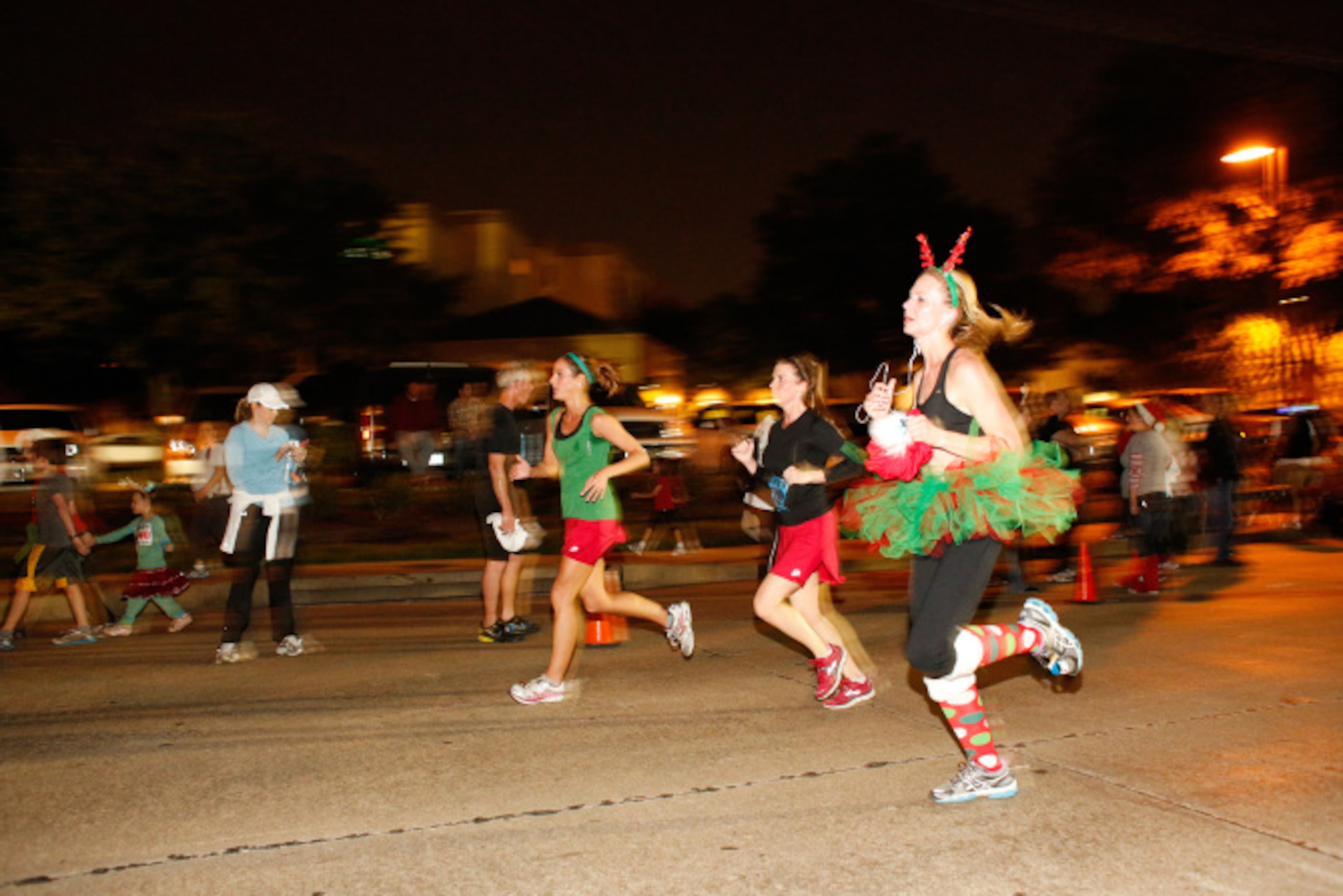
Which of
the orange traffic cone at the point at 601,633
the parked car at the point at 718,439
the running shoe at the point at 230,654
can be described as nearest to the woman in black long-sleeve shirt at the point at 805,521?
the orange traffic cone at the point at 601,633

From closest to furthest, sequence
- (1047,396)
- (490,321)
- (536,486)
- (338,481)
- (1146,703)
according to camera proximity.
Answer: (1146,703)
(1047,396)
(338,481)
(536,486)
(490,321)

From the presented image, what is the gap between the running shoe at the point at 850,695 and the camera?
20.0 ft

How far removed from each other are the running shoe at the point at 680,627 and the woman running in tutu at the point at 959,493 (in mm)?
2396

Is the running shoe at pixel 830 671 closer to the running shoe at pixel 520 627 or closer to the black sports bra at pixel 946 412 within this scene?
the black sports bra at pixel 946 412

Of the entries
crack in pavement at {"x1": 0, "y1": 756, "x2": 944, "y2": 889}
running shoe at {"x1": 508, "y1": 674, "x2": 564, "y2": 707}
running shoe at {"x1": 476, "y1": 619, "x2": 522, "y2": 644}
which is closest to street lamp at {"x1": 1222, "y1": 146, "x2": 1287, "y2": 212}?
running shoe at {"x1": 476, "y1": 619, "x2": 522, "y2": 644}

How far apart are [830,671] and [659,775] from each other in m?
1.37

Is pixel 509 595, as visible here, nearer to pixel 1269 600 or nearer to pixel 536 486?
pixel 1269 600

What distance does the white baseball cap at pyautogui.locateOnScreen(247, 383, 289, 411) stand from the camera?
7.70 meters

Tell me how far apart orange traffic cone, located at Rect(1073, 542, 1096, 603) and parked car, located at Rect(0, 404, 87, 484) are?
47.6 ft

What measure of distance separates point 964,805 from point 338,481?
11.6 metres

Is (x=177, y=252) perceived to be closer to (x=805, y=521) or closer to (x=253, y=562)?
(x=253, y=562)

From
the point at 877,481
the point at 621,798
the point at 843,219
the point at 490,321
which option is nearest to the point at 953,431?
the point at 877,481

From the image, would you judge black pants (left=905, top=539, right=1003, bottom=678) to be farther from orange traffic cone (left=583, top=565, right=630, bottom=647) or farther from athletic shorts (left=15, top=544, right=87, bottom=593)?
athletic shorts (left=15, top=544, right=87, bottom=593)

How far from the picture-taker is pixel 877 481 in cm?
505
